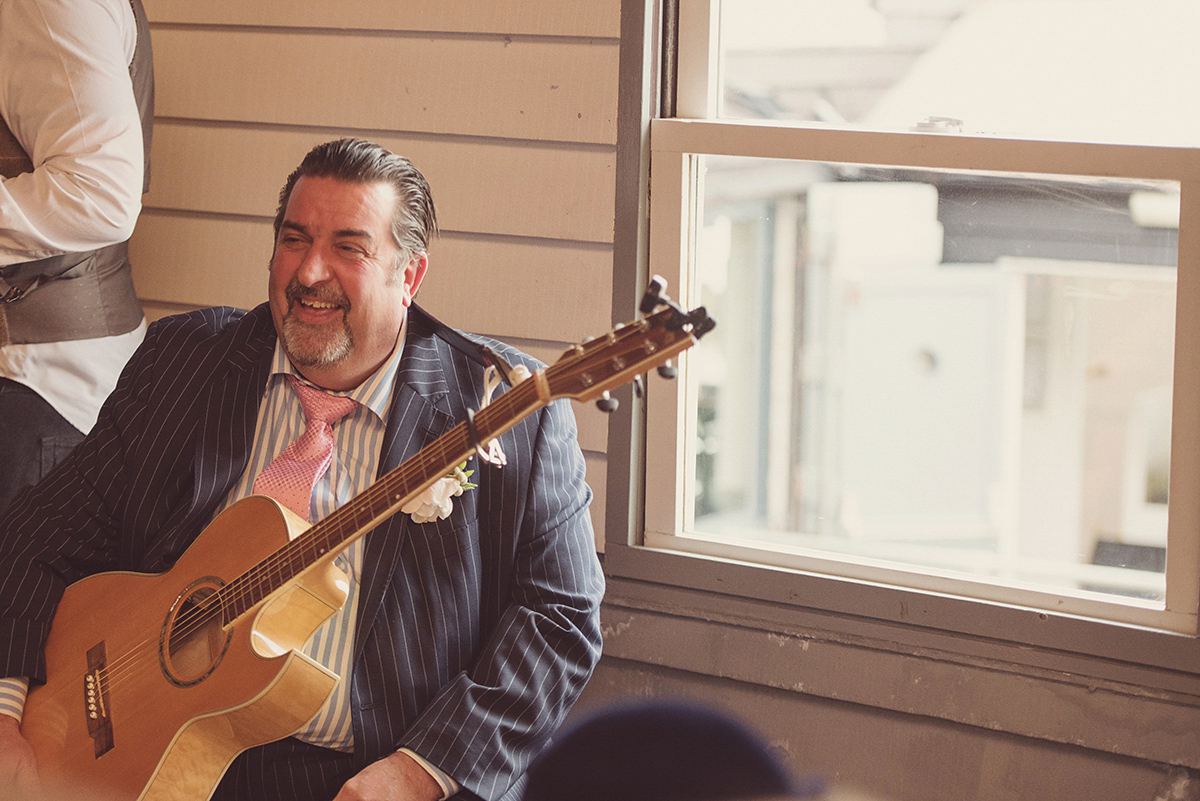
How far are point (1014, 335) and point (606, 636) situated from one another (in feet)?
2.96

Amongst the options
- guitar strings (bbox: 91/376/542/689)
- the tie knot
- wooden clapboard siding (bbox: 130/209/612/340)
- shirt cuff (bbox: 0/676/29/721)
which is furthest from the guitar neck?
wooden clapboard siding (bbox: 130/209/612/340)

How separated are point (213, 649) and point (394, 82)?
117 centimetres

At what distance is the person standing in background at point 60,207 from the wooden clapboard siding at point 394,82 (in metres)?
0.17

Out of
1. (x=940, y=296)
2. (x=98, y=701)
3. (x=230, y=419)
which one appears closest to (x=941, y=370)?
(x=940, y=296)

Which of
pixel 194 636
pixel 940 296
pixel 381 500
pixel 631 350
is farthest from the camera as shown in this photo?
pixel 940 296

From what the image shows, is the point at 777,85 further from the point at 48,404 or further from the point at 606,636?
the point at 48,404

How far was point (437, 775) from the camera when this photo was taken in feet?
4.65

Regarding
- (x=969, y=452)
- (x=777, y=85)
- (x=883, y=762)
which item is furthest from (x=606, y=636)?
(x=777, y=85)

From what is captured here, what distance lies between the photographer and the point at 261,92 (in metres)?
2.16

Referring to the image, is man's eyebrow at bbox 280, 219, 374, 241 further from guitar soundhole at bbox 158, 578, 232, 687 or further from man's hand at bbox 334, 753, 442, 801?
man's hand at bbox 334, 753, 442, 801

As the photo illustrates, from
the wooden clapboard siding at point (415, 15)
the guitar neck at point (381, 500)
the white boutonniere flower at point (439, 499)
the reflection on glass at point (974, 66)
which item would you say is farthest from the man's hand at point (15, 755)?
the reflection on glass at point (974, 66)

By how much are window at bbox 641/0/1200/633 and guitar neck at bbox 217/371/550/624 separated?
2.42 ft

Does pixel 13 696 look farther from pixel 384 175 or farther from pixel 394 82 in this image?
pixel 394 82

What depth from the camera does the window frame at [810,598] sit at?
164cm
